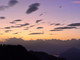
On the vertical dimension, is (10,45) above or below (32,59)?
above

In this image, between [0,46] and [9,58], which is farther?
[0,46]

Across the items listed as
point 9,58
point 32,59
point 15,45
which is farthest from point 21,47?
point 9,58

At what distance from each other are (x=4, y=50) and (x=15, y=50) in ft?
32.6

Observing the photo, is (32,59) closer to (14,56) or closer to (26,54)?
(26,54)

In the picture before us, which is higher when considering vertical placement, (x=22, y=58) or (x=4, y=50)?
(x=4, y=50)

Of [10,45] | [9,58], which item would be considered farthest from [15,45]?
[9,58]

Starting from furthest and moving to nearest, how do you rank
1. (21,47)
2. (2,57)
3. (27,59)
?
1. (21,47)
2. (27,59)
3. (2,57)

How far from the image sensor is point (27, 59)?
121 meters

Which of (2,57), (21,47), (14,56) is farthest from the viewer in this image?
(21,47)

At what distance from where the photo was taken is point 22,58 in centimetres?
11725

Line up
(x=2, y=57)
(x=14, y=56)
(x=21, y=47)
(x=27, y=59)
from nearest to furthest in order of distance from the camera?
(x=2, y=57)
(x=14, y=56)
(x=27, y=59)
(x=21, y=47)

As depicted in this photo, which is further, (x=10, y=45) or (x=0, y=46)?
→ (x=10, y=45)

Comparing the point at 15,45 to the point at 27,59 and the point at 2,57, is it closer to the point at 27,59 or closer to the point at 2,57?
the point at 27,59

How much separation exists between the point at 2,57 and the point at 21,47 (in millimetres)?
28369
